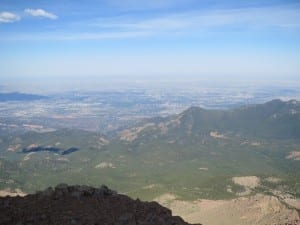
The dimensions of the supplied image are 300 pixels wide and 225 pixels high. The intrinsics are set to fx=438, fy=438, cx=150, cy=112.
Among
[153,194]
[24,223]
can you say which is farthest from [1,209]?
[153,194]

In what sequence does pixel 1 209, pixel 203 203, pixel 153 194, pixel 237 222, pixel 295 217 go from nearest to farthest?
pixel 1 209 < pixel 295 217 < pixel 237 222 < pixel 203 203 < pixel 153 194

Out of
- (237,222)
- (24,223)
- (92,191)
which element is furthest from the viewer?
(237,222)

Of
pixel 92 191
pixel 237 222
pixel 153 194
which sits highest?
pixel 92 191

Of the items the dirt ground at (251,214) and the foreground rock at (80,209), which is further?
the dirt ground at (251,214)

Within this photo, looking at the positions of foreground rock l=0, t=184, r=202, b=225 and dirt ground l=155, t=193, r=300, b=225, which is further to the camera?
dirt ground l=155, t=193, r=300, b=225

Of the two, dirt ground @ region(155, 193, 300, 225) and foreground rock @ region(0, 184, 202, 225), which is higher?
foreground rock @ region(0, 184, 202, 225)

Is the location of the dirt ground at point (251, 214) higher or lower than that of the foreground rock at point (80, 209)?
lower

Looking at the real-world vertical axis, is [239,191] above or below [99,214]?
below

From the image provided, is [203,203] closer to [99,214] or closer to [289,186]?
[289,186]
